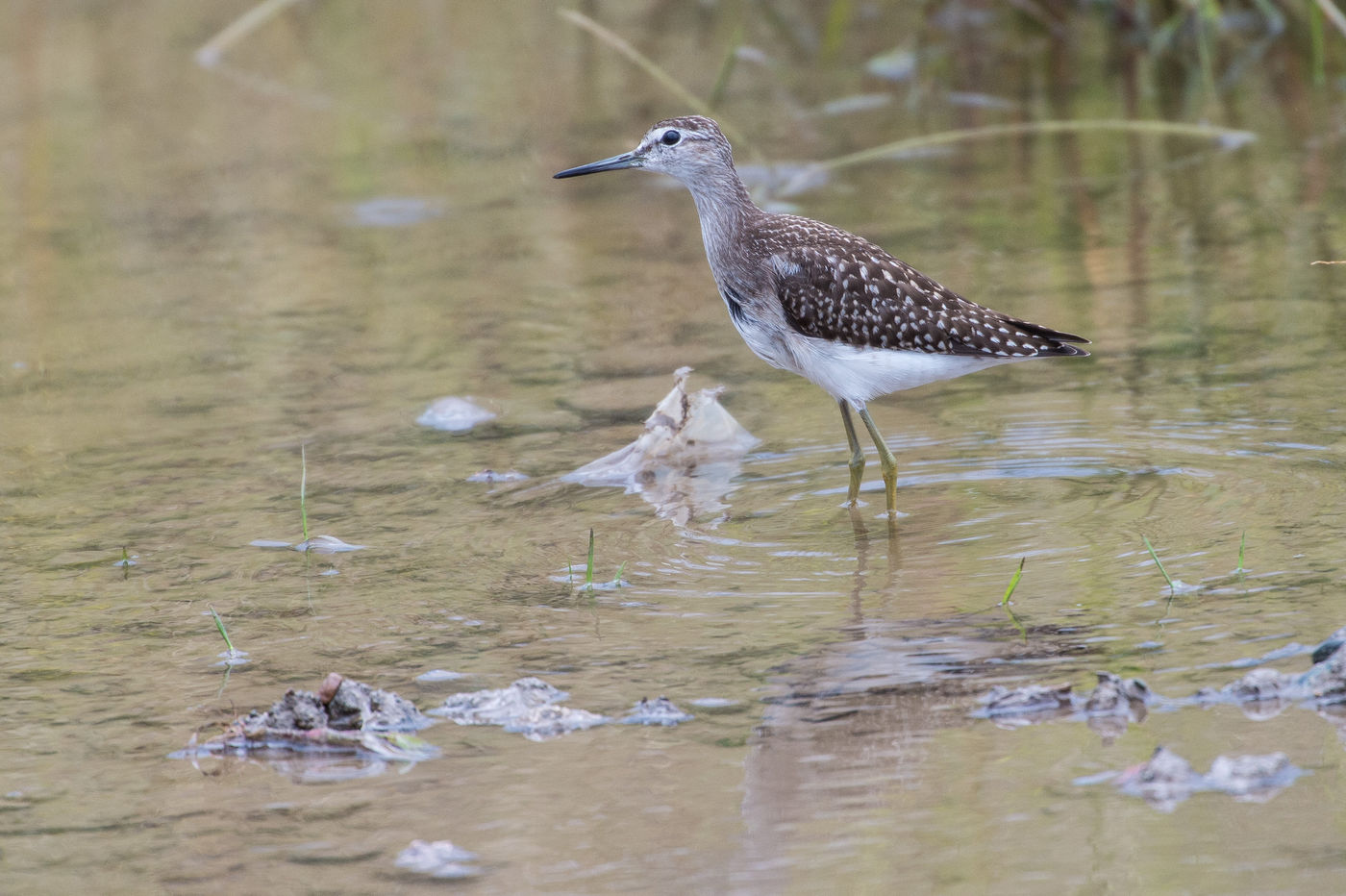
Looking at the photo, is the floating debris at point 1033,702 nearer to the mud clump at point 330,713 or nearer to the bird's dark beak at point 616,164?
the mud clump at point 330,713

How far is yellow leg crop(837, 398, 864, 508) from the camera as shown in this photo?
611 cm

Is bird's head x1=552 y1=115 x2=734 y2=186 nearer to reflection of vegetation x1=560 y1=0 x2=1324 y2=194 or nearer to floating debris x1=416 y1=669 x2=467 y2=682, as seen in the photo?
floating debris x1=416 y1=669 x2=467 y2=682

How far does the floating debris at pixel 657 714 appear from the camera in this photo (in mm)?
Answer: 4207

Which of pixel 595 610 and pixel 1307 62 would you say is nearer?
pixel 595 610

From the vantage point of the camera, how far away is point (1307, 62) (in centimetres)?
1298

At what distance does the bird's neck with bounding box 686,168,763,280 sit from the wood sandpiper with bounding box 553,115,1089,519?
0.07 metres

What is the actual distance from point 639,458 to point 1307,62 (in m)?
8.76

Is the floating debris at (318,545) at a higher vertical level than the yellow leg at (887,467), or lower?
lower

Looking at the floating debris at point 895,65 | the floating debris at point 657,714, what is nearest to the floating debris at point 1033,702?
the floating debris at point 657,714

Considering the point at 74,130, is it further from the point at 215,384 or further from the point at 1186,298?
the point at 1186,298

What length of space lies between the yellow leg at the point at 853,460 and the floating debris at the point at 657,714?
6.41ft

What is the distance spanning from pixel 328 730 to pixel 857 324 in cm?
284

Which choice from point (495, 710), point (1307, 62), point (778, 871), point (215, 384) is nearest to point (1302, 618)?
point (778, 871)

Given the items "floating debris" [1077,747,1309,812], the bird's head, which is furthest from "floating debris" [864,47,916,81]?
"floating debris" [1077,747,1309,812]
